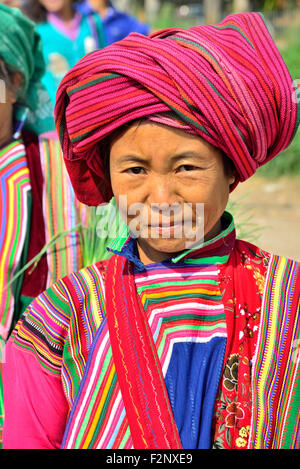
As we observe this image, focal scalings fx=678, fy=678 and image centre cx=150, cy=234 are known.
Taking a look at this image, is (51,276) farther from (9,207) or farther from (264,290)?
(264,290)

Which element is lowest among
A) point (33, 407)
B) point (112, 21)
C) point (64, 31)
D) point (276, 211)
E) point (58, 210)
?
point (33, 407)

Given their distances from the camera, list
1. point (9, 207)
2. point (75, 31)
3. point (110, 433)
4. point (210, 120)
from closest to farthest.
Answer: point (210, 120) < point (110, 433) < point (9, 207) < point (75, 31)

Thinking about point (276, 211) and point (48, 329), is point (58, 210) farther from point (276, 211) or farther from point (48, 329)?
point (276, 211)

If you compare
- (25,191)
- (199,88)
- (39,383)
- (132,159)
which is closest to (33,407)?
(39,383)

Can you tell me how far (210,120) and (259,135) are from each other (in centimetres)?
16

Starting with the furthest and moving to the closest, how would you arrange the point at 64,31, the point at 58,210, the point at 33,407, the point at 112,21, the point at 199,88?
the point at 112,21 < the point at 64,31 < the point at 58,210 < the point at 33,407 < the point at 199,88

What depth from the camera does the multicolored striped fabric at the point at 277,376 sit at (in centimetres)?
181

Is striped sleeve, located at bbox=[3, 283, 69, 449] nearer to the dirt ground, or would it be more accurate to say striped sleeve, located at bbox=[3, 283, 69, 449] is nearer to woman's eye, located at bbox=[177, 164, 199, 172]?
woman's eye, located at bbox=[177, 164, 199, 172]

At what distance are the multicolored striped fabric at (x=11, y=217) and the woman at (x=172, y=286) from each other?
2.58 feet

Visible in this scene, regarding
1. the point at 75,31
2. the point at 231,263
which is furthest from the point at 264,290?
the point at 75,31

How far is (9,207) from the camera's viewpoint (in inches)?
111

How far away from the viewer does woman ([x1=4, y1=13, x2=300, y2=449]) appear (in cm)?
176

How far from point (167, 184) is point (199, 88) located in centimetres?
26

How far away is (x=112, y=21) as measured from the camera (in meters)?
6.51
